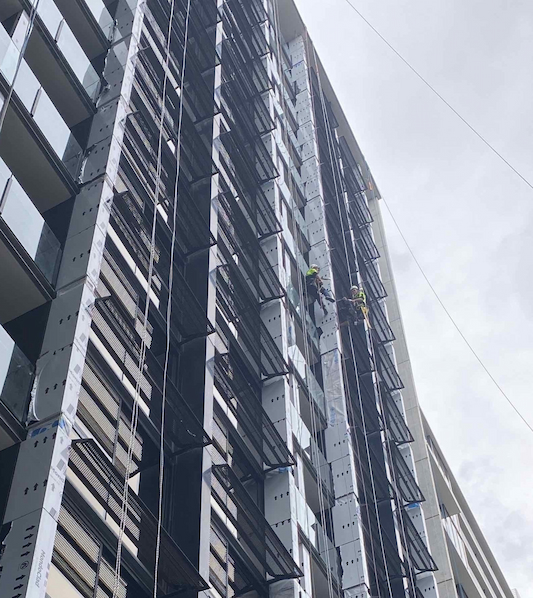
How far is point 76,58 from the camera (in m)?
19.3

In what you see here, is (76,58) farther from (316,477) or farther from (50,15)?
(316,477)

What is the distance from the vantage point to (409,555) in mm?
29281

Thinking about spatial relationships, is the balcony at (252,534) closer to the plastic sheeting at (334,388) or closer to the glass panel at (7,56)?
the glass panel at (7,56)

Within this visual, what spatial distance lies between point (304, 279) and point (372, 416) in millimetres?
5192

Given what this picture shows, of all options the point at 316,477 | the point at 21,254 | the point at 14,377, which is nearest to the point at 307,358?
the point at 316,477

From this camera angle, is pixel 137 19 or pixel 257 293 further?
pixel 257 293

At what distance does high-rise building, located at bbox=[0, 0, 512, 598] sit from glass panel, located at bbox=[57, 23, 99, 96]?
7 cm

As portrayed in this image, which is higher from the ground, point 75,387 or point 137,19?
point 137,19

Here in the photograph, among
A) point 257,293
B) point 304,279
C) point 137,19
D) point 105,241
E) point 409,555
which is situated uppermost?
point 304,279

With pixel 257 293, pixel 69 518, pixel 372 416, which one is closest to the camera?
pixel 69 518

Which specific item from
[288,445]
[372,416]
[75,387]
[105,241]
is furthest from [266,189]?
[75,387]

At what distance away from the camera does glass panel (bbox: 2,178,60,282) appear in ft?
48.2

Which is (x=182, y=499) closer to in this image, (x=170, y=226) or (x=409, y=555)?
(x=170, y=226)

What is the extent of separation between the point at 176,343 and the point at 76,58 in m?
6.26
